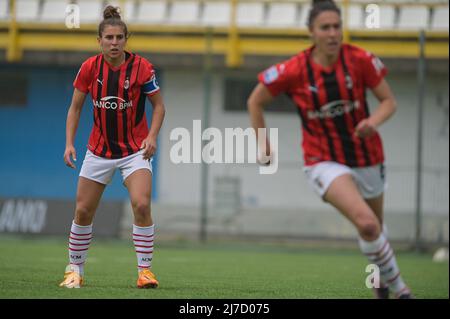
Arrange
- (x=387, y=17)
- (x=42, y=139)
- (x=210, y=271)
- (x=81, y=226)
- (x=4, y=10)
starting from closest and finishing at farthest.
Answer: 1. (x=81, y=226)
2. (x=210, y=271)
3. (x=387, y=17)
4. (x=4, y=10)
5. (x=42, y=139)

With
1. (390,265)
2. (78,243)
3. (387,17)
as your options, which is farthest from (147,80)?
(387,17)

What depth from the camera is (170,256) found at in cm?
1393

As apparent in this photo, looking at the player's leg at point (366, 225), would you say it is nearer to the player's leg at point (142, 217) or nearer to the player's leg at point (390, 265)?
the player's leg at point (390, 265)

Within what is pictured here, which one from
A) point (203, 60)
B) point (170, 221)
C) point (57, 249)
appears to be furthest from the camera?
point (203, 60)

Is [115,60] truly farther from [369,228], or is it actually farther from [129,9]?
[129,9]

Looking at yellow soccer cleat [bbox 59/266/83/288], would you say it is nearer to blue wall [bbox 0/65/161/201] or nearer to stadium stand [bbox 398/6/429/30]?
blue wall [bbox 0/65/161/201]

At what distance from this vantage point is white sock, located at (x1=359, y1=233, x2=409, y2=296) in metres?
6.49

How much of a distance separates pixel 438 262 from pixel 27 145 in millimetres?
9041

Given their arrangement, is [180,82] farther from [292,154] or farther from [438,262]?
[438,262]

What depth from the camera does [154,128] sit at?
7.96 m

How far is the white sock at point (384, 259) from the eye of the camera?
6492mm

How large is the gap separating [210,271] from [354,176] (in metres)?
4.51

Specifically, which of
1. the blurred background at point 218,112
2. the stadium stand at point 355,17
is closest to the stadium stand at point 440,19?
the blurred background at point 218,112

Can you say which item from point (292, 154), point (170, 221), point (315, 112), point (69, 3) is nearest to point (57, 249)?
point (170, 221)
